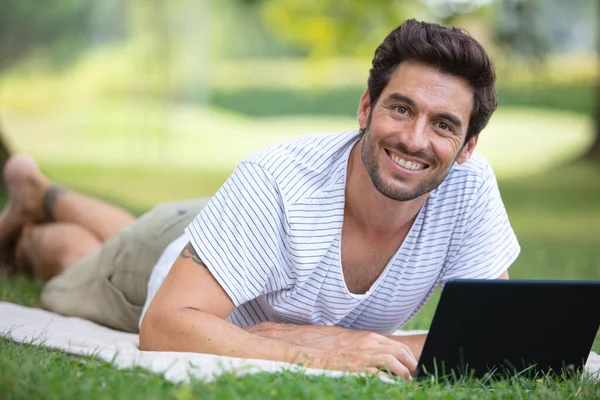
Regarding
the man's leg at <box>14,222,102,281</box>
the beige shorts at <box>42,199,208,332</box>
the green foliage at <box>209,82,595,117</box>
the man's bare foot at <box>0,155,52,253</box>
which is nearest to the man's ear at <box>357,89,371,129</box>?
the beige shorts at <box>42,199,208,332</box>

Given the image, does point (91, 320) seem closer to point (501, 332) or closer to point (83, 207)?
point (83, 207)

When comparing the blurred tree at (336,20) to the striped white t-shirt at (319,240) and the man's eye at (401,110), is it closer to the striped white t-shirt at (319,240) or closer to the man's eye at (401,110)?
the striped white t-shirt at (319,240)

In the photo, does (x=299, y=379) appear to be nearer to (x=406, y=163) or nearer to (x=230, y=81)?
(x=406, y=163)

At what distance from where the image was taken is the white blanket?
260cm

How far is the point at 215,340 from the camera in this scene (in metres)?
2.80

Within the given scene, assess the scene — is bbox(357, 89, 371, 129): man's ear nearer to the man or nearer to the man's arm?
the man

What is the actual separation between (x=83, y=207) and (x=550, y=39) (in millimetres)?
15375

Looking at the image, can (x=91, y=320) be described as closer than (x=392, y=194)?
No

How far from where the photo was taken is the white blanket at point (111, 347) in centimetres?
260

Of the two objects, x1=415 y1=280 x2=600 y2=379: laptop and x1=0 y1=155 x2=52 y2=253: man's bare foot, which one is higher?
x1=415 y1=280 x2=600 y2=379: laptop

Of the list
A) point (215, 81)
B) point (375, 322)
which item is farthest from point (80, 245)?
point (215, 81)

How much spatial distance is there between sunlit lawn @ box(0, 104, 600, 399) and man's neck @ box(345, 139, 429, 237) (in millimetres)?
664

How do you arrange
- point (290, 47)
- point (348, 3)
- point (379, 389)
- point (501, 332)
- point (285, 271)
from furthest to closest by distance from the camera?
point (290, 47) < point (348, 3) < point (285, 271) < point (501, 332) < point (379, 389)

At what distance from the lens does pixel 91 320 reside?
4.05 metres
